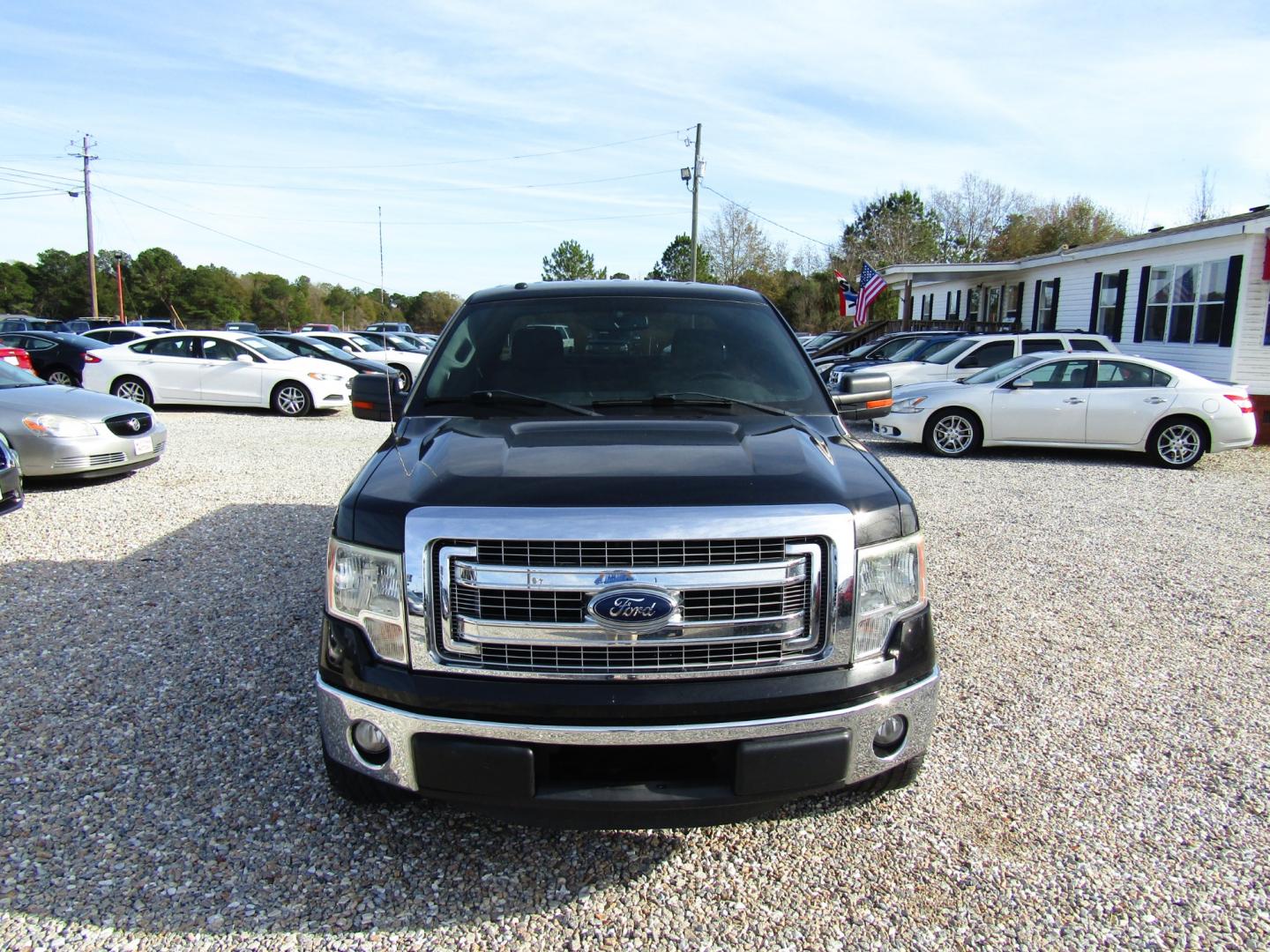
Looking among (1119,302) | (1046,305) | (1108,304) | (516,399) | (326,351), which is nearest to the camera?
(516,399)

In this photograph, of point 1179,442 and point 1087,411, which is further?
point 1087,411

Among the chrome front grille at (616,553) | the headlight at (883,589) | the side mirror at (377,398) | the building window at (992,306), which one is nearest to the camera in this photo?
the chrome front grille at (616,553)

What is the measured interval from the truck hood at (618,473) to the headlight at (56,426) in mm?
6927

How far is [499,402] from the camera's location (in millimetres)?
3332

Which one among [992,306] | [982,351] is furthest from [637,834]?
[992,306]

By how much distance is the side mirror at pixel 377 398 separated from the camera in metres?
3.76

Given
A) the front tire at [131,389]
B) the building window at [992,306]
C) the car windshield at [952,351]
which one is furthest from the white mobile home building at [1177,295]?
the front tire at [131,389]

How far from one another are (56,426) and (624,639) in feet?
26.6

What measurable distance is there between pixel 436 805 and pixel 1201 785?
2.76 m

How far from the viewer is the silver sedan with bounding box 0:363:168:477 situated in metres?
8.12

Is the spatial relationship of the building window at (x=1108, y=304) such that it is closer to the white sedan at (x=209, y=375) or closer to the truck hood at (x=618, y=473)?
the white sedan at (x=209, y=375)

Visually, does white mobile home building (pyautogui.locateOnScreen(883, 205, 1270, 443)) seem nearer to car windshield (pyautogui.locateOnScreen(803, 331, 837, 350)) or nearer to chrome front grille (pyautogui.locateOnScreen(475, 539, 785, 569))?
car windshield (pyautogui.locateOnScreen(803, 331, 837, 350))

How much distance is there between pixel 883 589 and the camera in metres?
2.43

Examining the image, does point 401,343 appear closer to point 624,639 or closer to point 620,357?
point 620,357
